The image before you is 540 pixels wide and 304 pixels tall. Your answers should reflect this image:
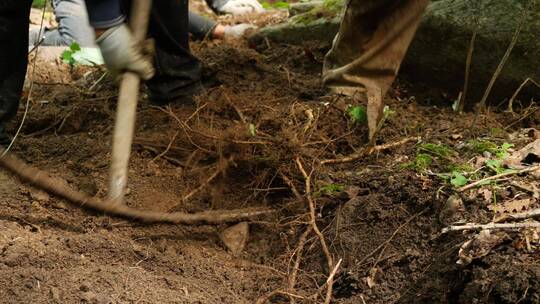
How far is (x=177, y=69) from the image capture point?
Result: 279 cm

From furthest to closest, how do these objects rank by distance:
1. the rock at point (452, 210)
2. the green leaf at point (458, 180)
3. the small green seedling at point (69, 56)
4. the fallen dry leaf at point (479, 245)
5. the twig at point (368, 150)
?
the small green seedling at point (69, 56) → the twig at point (368, 150) → the green leaf at point (458, 180) → the rock at point (452, 210) → the fallen dry leaf at point (479, 245)

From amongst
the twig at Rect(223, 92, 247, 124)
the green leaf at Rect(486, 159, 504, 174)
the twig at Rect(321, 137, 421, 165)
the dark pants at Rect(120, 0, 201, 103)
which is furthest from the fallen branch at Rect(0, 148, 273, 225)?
the dark pants at Rect(120, 0, 201, 103)

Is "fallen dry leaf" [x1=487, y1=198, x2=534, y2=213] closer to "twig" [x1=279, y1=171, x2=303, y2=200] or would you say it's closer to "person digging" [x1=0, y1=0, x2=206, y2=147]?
"twig" [x1=279, y1=171, x2=303, y2=200]

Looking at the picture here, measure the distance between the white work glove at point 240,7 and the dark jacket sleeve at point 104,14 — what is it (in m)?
3.18

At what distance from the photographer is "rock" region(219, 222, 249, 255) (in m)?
2.04

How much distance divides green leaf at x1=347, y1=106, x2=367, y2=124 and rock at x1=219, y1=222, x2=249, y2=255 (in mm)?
743

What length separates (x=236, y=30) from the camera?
3945 millimetres

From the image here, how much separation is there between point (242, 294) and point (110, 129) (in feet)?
3.82

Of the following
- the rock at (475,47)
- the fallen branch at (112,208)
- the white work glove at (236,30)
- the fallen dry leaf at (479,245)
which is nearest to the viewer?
the fallen dry leaf at (479,245)

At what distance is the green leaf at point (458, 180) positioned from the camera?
1.87 metres

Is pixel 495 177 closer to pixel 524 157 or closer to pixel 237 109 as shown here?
pixel 524 157

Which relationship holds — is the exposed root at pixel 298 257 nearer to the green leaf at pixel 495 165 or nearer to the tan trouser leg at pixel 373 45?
the green leaf at pixel 495 165

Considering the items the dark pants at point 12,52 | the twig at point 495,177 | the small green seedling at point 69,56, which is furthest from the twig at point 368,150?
the small green seedling at point 69,56

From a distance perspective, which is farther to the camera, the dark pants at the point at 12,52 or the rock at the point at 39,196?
the dark pants at the point at 12,52
